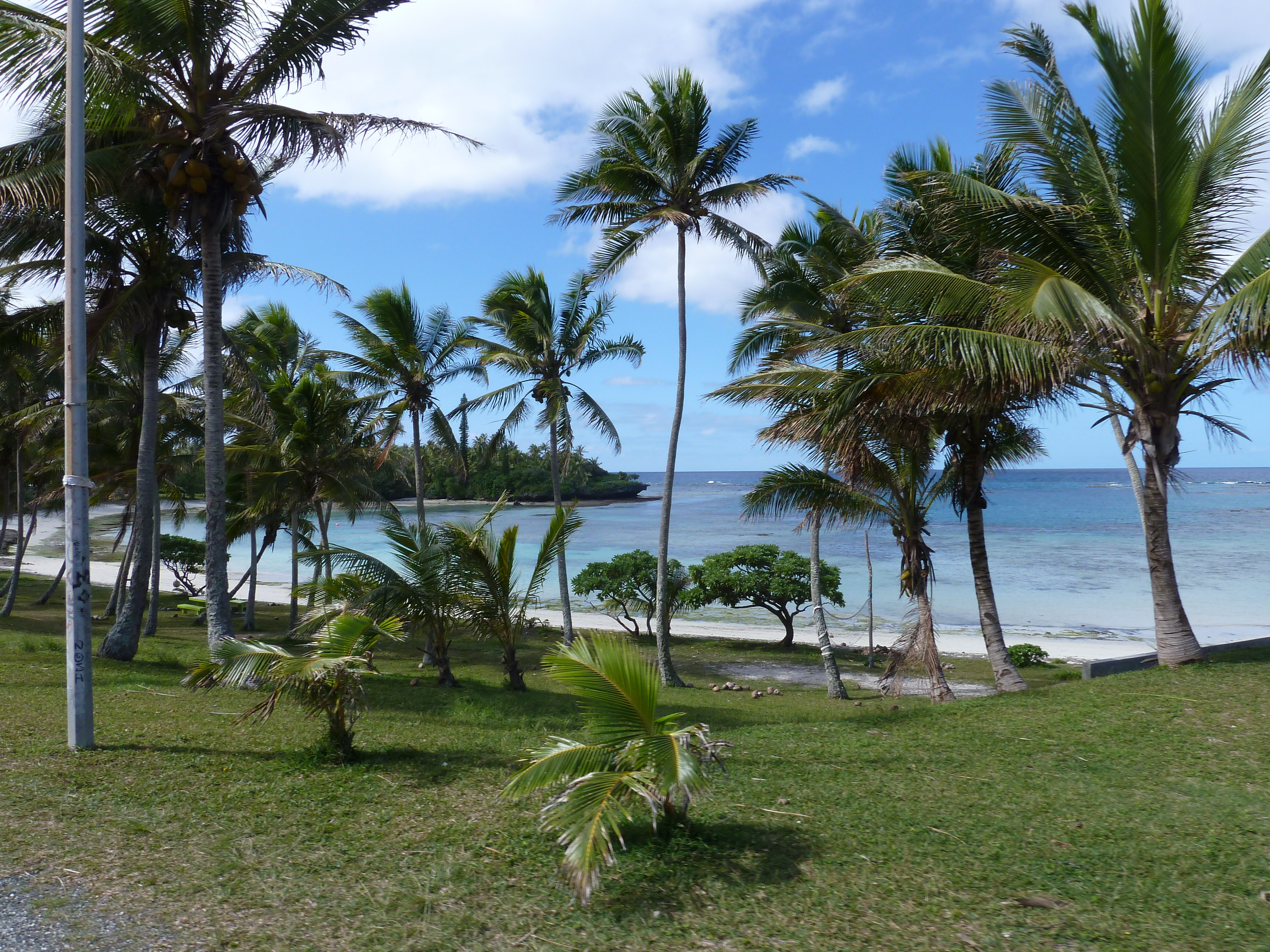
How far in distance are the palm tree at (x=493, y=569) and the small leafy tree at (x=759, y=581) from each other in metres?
11.0

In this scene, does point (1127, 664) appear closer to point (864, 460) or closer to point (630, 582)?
point (864, 460)

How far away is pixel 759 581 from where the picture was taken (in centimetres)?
2077

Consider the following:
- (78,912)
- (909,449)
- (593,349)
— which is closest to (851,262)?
(909,449)

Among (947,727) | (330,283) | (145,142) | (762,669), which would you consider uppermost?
(145,142)

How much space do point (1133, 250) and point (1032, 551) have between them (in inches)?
1674

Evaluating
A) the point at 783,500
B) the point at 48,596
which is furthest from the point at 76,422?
the point at 48,596

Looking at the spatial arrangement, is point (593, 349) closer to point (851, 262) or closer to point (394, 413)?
point (394, 413)

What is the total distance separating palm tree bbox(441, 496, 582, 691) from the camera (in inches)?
395

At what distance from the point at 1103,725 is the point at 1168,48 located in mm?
6323

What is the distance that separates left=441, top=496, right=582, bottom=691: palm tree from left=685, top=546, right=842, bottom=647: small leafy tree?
1096 cm

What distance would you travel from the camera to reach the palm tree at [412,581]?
10.2 meters

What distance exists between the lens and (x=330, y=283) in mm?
11820

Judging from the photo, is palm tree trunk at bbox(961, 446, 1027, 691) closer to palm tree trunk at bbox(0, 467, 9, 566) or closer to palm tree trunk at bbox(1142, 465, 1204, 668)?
palm tree trunk at bbox(1142, 465, 1204, 668)

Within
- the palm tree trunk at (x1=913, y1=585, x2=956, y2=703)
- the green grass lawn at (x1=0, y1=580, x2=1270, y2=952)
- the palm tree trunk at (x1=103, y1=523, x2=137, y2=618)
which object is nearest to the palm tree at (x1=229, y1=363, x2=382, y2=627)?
the palm tree trunk at (x1=103, y1=523, x2=137, y2=618)
